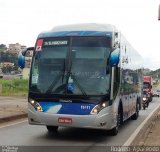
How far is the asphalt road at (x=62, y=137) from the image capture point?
11.3 metres

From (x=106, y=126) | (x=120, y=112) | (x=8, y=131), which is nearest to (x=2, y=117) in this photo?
(x=8, y=131)

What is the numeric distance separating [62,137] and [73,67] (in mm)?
2259

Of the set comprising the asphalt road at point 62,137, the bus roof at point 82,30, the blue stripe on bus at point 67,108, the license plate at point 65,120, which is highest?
the bus roof at point 82,30

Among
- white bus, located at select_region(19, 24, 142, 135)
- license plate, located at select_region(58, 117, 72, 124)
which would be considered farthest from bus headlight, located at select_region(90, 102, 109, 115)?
license plate, located at select_region(58, 117, 72, 124)

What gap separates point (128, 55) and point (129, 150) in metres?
6.46

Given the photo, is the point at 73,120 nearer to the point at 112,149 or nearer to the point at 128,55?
the point at 112,149

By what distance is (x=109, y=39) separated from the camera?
12188 millimetres

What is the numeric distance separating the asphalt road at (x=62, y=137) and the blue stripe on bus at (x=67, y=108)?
0.84 m

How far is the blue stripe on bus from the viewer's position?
1160cm

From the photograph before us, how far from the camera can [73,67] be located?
1198 centimetres

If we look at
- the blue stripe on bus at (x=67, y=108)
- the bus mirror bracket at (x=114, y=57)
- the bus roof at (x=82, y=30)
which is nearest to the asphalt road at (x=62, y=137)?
the blue stripe on bus at (x=67, y=108)

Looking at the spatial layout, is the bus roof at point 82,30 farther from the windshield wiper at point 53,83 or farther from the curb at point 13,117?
the curb at point 13,117

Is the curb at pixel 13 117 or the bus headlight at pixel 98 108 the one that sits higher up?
the bus headlight at pixel 98 108

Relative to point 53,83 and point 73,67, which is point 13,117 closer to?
point 53,83
